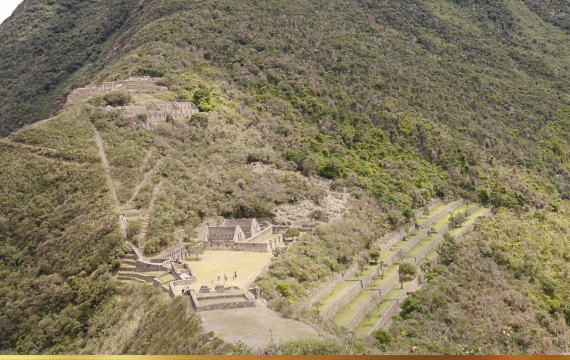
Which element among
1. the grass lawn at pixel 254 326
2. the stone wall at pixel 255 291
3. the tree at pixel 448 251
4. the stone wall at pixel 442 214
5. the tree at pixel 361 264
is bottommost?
the stone wall at pixel 442 214

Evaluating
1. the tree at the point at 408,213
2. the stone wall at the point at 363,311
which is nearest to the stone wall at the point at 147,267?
the stone wall at the point at 363,311

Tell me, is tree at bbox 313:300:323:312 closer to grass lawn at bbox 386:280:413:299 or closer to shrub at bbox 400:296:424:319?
shrub at bbox 400:296:424:319

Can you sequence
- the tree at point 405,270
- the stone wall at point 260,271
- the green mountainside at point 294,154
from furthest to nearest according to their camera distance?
the tree at point 405,270 → the green mountainside at point 294,154 → the stone wall at point 260,271

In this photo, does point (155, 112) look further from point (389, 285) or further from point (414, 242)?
point (414, 242)

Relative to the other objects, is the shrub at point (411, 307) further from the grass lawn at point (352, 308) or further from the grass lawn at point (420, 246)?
the grass lawn at point (420, 246)

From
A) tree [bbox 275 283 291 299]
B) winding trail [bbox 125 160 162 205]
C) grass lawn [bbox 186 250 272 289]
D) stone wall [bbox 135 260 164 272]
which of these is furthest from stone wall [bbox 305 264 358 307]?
winding trail [bbox 125 160 162 205]

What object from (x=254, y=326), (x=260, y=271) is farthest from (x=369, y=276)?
(x=254, y=326)
